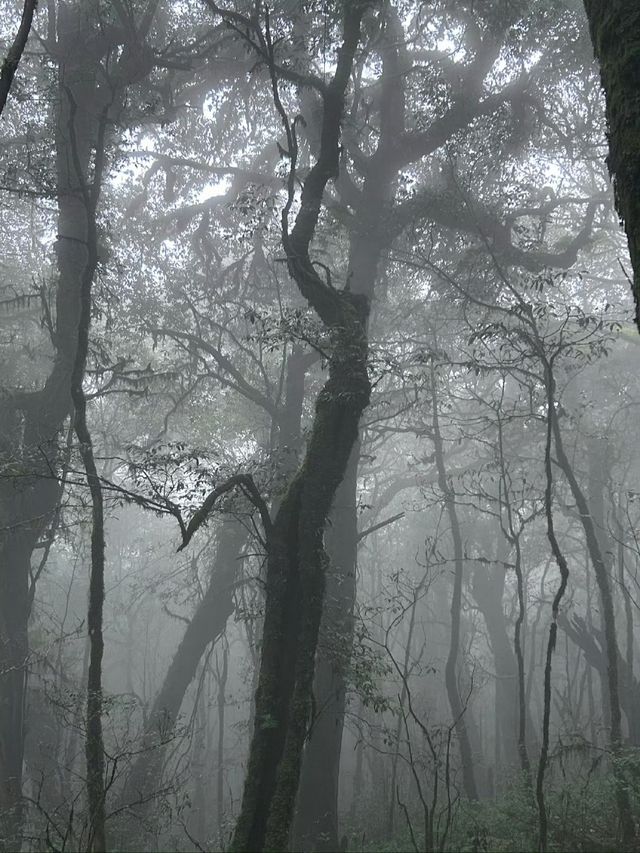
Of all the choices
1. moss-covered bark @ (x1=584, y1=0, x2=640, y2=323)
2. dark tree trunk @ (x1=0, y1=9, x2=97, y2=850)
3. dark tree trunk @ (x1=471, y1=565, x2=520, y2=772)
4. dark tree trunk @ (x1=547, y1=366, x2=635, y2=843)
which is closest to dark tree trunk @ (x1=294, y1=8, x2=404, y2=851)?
dark tree trunk @ (x1=547, y1=366, x2=635, y2=843)

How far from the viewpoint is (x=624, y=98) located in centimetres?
290

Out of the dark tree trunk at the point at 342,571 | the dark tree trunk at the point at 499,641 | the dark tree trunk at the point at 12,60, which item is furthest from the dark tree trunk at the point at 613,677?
the dark tree trunk at the point at 499,641

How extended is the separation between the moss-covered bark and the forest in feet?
0.05

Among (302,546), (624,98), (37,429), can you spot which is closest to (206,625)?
(37,429)

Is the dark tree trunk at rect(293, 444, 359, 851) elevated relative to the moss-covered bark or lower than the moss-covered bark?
lower

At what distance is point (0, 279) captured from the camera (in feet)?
70.4

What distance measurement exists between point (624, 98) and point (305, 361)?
453 inches

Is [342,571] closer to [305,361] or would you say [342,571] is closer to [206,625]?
[305,361]

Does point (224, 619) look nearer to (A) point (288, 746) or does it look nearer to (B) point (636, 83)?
(A) point (288, 746)

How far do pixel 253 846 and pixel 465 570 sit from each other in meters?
22.9

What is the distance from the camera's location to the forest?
6719mm

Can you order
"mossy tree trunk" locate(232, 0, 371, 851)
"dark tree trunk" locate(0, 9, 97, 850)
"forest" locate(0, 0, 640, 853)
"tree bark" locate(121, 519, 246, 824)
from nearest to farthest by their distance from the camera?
"mossy tree trunk" locate(232, 0, 371, 851) < "forest" locate(0, 0, 640, 853) < "dark tree trunk" locate(0, 9, 97, 850) < "tree bark" locate(121, 519, 246, 824)

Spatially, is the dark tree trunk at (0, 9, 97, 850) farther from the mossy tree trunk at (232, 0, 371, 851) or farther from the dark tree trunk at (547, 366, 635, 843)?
the dark tree trunk at (547, 366, 635, 843)

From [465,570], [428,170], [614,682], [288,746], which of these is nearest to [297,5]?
[428,170]
